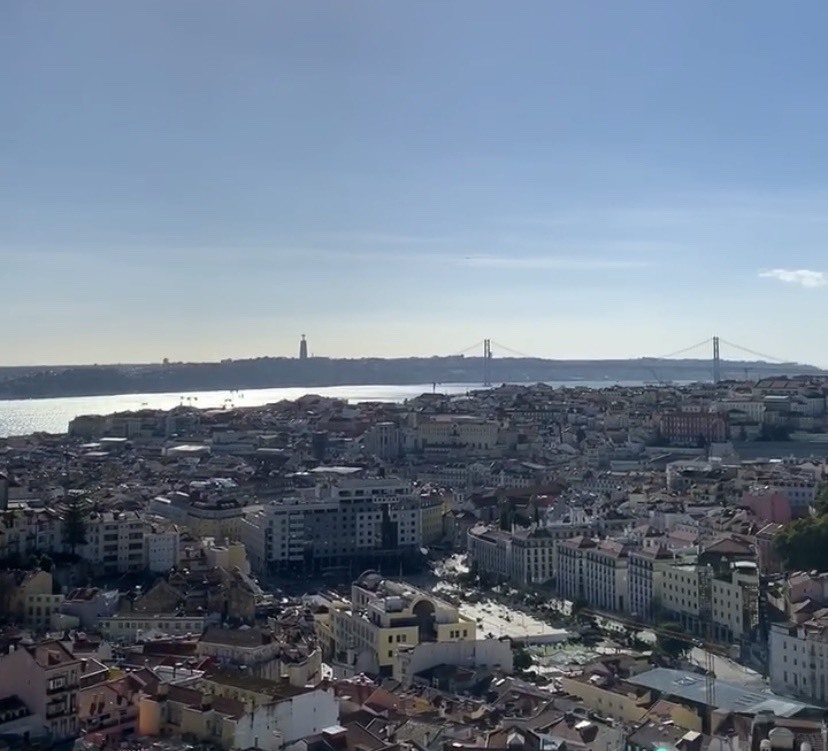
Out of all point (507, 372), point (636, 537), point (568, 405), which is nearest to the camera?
point (636, 537)

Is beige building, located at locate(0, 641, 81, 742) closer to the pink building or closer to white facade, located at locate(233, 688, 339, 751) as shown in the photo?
white facade, located at locate(233, 688, 339, 751)

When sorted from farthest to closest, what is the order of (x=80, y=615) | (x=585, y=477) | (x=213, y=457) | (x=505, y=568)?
1. (x=213, y=457)
2. (x=585, y=477)
3. (x=505, y=568)
4. (x=80, y=615)

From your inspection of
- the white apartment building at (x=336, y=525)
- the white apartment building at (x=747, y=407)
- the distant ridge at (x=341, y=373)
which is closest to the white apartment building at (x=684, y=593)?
the white apartment building at (x=336, y=525)

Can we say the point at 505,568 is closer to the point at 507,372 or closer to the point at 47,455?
the point at 47,455

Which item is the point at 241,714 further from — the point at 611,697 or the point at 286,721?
the point at 611,697

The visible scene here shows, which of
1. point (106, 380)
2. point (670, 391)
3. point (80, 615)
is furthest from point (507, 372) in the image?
point (80, 615)

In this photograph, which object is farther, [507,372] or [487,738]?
[507,372]

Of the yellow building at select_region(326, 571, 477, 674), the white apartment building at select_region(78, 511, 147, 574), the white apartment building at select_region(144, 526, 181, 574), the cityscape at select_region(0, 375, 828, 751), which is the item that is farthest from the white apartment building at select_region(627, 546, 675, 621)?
the white apartment building at select_region(78, 511, 147, 574)
